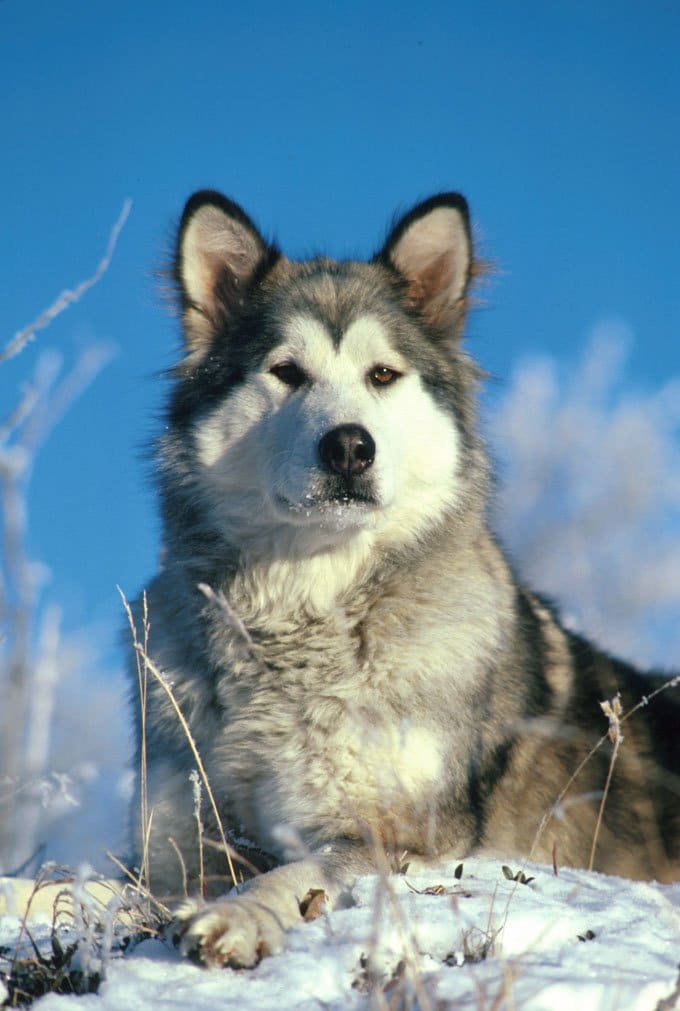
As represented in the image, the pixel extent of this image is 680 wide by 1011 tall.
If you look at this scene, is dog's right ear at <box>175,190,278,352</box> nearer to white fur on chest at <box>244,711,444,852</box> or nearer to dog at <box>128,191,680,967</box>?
dog at <box>128,191,680,967</box>

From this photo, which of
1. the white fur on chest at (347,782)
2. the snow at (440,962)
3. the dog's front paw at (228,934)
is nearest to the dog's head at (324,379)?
the white fur on chest at (347,782)

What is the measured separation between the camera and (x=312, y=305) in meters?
4.14

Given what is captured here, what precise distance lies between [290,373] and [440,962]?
2308 millimetres

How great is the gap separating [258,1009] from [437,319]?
10.0 feet

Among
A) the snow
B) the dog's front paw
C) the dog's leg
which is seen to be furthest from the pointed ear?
the dog's front paw

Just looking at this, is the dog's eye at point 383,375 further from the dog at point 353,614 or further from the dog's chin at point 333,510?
the dog's chin at point 333,510

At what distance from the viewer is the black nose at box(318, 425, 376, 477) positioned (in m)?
3.56

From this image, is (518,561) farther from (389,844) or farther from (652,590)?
(652,590)

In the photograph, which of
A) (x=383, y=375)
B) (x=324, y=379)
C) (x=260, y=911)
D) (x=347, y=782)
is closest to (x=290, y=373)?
(x=324, y=379)

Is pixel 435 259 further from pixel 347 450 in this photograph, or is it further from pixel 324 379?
pixel 347 450

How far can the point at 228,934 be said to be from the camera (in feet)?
7.54

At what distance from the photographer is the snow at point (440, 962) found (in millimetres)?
1974

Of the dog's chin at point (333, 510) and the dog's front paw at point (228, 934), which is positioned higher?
the dog's chin at point (333, 510)

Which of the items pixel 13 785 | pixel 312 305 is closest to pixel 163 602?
pixel 13 785
